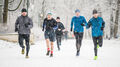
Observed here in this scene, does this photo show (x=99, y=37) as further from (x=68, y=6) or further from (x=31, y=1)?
(x=68, y=6)

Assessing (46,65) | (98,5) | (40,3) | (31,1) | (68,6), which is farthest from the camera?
(68,6)

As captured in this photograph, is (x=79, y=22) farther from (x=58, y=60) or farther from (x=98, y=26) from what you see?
(x=58, y=60)

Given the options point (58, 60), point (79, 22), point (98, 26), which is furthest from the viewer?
point (79, 22)

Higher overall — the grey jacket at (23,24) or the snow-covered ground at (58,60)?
the grey jacket at (23,24)

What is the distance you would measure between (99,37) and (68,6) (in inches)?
2107

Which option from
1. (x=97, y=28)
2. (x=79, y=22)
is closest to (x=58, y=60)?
(x=97, y=28)

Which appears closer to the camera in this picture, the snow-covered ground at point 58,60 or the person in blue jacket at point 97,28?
the snow-covered ground at point 58,60

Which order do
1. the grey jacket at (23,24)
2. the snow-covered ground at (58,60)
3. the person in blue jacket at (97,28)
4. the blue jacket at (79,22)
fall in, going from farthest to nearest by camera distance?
the blue jacket at (79,22) → the grey jacket at (23,24) → the person in blue jacket at (97,28) → the snow-covered ground at (58,60)

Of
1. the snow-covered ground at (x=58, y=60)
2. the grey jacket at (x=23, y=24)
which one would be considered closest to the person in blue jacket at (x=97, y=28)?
the snow-covered ground at (x=58, y=60)

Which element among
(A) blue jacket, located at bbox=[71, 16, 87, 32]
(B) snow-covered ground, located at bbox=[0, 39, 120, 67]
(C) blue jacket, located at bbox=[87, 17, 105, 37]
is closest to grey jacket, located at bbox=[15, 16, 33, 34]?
(B) snow-covered ground, located at bbox=[0, 39, 120, 67]

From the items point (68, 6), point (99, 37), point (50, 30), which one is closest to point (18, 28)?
point (50, 30)

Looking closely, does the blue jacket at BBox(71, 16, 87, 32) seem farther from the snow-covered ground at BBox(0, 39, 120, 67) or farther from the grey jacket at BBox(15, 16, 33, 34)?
the grey jacket at BBox(15, 16, 33, 34)

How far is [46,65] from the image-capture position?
6434 mm

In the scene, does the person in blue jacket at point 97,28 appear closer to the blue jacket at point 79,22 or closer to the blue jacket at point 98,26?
the blue jacket at point 98,26
